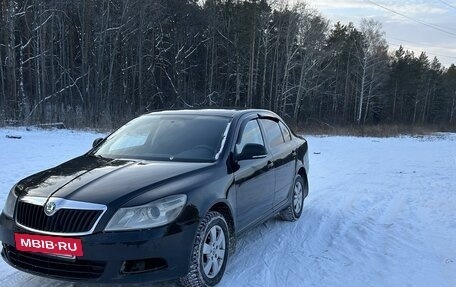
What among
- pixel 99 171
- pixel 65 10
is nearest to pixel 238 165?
pixel 99 171

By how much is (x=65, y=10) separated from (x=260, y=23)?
71.9 ft

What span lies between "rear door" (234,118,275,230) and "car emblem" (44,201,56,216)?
5.80 feet

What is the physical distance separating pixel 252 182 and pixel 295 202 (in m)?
1.90

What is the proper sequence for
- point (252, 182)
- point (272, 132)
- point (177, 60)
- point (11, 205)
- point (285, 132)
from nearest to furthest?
1. point (11, 205)
2. point (252, 182)
3. point (272, 132)
4. point (285, 132)
5. point (177, 60)

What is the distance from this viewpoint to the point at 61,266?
3322 millimetres

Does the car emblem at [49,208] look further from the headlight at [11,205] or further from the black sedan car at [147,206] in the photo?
the headlight at [11,205]

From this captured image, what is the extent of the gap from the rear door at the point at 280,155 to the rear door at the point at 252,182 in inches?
6.9

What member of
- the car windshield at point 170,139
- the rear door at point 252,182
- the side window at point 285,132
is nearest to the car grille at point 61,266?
the car windshield at point 170,139

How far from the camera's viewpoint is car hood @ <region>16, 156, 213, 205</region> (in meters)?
3.43

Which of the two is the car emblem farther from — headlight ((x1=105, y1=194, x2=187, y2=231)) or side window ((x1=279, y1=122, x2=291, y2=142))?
side window ((x1=279, y1=122, x2=291, y2=142))

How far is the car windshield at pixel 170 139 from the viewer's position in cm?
447

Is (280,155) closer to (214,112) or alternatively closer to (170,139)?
(214,112)

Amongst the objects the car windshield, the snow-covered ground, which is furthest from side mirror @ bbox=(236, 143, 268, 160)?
the snow-covered ground

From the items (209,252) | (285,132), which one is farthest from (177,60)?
(209,252)
